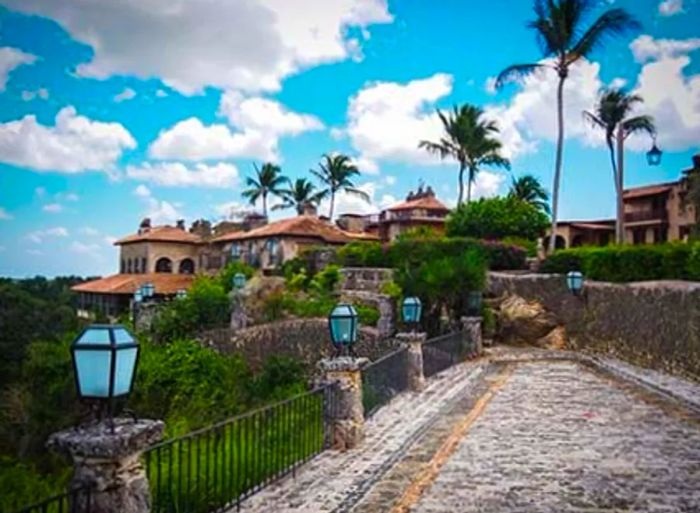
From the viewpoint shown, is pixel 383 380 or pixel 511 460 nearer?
pixel 511 460

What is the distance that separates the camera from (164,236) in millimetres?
55750

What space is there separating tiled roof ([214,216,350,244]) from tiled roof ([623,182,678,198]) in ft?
72.7

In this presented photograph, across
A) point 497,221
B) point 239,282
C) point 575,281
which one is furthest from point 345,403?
point 497,221

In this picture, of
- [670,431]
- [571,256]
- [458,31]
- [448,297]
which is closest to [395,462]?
[670,431]

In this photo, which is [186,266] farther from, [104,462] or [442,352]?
[104,462]

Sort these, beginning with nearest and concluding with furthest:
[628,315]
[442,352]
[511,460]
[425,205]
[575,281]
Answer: [511,460] → [442,352] → [628,315] → [575,281] → [425,205]

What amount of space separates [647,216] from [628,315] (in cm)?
3161

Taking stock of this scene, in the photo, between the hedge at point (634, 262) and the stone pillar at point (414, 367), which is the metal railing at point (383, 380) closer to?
the stone pillar at point (414, 367)

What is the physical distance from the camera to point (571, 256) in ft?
89.4

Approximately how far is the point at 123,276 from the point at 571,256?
3828 centimetres

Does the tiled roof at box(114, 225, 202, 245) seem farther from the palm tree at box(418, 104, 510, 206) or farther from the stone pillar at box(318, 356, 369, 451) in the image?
the stone pillar at box(318, 356, 369, 451)

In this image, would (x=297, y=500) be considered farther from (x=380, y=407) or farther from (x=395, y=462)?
(x=380, y=407)

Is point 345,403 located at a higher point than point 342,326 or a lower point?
lower

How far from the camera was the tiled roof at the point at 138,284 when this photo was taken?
48000mm
